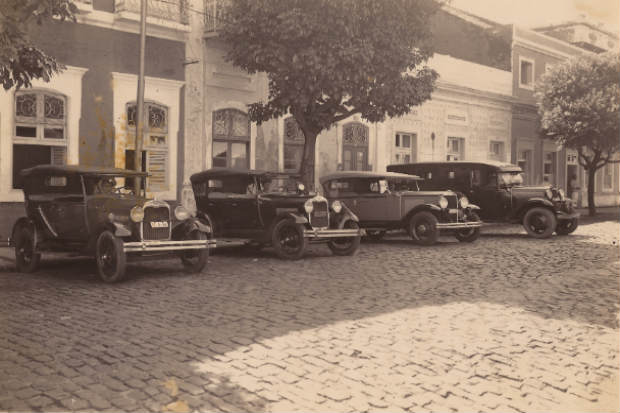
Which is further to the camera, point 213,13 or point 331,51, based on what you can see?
point 213,13

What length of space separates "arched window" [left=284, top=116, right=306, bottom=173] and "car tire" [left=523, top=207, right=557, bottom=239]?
7.20 meters

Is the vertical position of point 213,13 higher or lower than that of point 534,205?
higher

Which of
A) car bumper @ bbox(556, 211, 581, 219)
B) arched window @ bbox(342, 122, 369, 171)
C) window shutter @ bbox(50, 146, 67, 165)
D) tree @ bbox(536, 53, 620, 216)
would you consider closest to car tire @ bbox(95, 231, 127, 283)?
window shutter @ bbox(50, 146, 67, 165)

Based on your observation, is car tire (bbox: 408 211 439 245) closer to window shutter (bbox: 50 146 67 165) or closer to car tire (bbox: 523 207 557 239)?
car tire (bbox: 523 207 557 239)

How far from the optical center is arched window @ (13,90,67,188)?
14.3 m

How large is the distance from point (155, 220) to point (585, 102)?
69.7 ft

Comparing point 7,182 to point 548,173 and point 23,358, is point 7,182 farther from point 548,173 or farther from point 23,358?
point 548,173

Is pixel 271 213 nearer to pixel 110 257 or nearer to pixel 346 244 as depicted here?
pixel 346 244

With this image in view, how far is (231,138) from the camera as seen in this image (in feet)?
61.1

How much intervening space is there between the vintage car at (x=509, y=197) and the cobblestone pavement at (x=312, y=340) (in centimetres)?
642

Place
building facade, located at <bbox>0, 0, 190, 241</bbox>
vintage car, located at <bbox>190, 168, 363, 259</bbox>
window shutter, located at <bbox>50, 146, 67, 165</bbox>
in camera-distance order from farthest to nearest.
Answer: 1. window shutter, located at <bbox>50, 146, 67, 165</bbox>
2. building facade, located at <bbox>0, 0, 190, 241</bbox>
3. vintage car, located at <bbox>190, 168, 363, 259</bbox>

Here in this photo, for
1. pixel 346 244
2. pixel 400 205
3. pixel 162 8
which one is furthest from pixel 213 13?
pixel 346 244

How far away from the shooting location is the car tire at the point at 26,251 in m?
10.1

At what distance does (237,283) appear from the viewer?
9031mm
